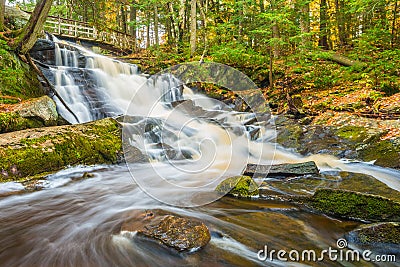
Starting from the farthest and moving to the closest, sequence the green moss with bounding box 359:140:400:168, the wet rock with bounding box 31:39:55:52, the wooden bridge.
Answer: the wooden bridge → the wet rock with bounding box 31:39:55:52 → the green moss with bounding box 359:140:400:168

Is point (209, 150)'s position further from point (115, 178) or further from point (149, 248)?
point (149, 248)

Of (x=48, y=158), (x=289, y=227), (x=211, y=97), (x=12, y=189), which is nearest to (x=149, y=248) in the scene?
(x=289, y=227)

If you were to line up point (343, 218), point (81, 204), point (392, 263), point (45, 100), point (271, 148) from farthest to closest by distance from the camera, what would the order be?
point (271, 148) < point (45, 100) < point (81, 204) < point (343, 218) < point (392, 263)

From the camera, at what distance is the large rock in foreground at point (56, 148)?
456 centimetres

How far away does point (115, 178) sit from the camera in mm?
5480

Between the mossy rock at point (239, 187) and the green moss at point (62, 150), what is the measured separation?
9.52ft

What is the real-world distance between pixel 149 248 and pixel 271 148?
19.7 ft

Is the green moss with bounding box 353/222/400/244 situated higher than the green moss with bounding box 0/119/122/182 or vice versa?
the green moss with bounding box 0/119/122/182

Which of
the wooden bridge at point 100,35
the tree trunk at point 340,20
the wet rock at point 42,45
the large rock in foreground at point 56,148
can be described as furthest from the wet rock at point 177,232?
the wooden bridge at point 100,35

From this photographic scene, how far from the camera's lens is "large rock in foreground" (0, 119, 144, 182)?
456cm

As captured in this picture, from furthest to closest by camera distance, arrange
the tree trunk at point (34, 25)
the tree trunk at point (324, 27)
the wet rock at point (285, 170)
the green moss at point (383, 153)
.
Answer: the tree trunk at point (324, 27) < the tree trunk at point (34, 25) < the green moss at point (383, 153) < the wet rock at point (285, 170)

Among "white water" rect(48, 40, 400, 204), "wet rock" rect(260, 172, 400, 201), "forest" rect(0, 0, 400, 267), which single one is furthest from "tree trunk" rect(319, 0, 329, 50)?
"wet rock" rect(260, 172, 400, 201)

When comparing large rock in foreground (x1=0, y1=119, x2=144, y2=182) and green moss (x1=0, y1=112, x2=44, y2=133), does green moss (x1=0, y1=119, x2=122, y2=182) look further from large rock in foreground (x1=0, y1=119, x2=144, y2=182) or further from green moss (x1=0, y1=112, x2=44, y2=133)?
green moss (x1=0, y1=112, x2=44, y2=133)

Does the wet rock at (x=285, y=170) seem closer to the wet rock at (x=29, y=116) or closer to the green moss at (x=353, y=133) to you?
the green moss at (x=353, y=133)
